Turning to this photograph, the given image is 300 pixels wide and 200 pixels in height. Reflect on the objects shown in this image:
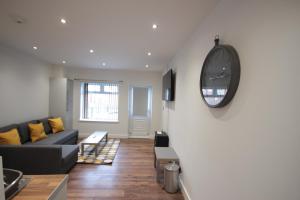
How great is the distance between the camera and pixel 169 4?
172 cm

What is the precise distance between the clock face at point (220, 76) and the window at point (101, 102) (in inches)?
190

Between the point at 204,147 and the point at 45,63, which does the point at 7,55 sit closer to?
the point at 45,63

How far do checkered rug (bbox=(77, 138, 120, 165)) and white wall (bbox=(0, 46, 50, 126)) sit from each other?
1.77 m

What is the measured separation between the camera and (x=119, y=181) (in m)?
2.97

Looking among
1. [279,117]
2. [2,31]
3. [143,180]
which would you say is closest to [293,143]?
[279,117]

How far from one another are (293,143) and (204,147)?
3.77 feet

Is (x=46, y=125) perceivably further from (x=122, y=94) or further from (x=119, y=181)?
(x=119, y=181)

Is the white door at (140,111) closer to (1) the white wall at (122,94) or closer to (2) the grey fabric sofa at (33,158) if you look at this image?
(1) the white wall at (122,94)

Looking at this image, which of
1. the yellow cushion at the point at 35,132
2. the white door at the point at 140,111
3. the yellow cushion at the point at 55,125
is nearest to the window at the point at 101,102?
the white door at the point at 140,111

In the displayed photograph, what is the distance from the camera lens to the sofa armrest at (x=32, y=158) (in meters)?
2.70

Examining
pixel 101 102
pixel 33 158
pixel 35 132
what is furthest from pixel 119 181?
A: pixel 101 102

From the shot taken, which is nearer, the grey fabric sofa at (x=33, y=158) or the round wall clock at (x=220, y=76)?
the round wall clock at (x=220, y=76)

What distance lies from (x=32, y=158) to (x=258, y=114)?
3.27 meters

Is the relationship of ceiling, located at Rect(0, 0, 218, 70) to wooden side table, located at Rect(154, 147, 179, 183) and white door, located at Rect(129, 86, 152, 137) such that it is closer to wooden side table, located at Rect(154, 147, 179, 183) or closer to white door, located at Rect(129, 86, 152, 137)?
wooden side table, located at Rect(154, 147, 179, 183)
